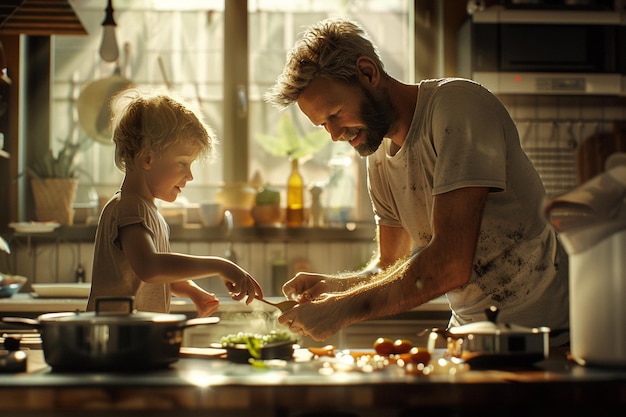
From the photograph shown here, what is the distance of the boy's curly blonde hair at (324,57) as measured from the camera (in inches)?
78.5

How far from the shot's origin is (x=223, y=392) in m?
1.16

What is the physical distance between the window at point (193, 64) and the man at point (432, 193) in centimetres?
193

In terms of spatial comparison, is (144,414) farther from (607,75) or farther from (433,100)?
(607,75)

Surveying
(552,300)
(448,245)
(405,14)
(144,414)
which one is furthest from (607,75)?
(144,414)

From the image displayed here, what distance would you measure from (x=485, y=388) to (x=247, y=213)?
2.82 metres

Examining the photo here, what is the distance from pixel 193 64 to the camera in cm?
415

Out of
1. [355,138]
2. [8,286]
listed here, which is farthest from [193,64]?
[355,138]

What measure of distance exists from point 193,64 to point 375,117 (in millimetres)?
2347

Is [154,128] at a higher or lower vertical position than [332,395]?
higher

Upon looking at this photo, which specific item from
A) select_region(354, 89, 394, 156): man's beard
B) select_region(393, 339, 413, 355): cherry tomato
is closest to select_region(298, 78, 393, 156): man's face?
select_region(354, 89, 394, 156): man's beard

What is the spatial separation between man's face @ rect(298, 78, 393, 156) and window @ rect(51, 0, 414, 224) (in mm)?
2009

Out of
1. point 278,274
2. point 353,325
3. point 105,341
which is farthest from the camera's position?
point 278,274

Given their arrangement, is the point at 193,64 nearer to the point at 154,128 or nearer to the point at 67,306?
the point at 67,306

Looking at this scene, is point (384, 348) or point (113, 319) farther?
point (384, 348)
